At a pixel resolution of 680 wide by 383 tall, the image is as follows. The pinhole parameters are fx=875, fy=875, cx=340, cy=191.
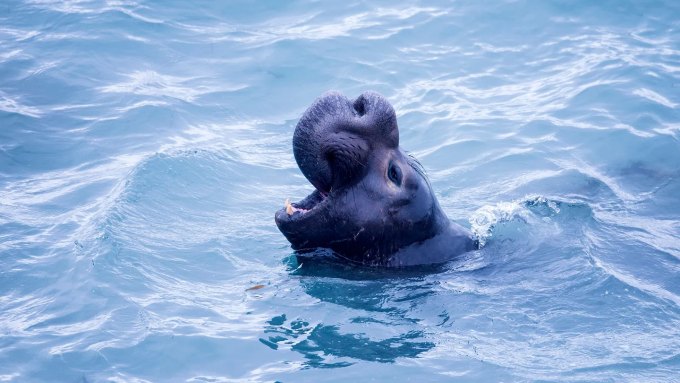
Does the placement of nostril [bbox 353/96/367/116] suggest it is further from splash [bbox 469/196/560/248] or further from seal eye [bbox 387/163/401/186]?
splash [bbox 469/196/560/248]

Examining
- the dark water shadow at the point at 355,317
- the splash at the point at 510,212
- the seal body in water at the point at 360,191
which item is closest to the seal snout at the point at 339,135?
the seal body in water at the point at 360,191

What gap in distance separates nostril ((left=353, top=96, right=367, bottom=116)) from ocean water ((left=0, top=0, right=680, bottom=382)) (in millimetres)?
1123

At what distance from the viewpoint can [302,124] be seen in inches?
226

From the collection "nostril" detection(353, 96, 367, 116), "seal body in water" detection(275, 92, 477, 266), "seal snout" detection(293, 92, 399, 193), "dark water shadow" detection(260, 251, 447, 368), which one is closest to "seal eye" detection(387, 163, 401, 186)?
"seal body in water" detection(275, 92, 477, 266)

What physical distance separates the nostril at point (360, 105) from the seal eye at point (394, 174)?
42 cm

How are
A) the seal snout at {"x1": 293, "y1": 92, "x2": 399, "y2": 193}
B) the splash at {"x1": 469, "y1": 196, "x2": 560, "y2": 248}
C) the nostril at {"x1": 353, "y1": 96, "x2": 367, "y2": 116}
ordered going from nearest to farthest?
the seal snout at {"x1": 293, "y1": 92, "x2": 399, "y2": 193} → the nostril at {"x1": 353, "y1": 96, "x2": 367, "y2": 116} → the splash at {"x1": 469, "y1": 196, "x2": 560, "y2": 248}

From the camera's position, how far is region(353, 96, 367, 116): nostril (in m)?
5.90

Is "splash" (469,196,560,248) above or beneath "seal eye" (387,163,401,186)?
beneath

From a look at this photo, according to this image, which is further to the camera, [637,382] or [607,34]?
[607,34]

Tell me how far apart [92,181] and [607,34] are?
25.7ft

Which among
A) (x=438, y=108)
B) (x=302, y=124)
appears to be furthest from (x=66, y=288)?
(x=438, y=108)

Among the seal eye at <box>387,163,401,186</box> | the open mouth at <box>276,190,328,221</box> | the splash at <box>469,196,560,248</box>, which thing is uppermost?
the seal eye at <box>387,163,401,186</box>

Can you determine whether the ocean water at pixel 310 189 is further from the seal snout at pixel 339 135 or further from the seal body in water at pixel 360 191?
the seal snout at pixel 339 135

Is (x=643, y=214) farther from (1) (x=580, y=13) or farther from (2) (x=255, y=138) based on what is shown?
(1) (x=580, y=13)
